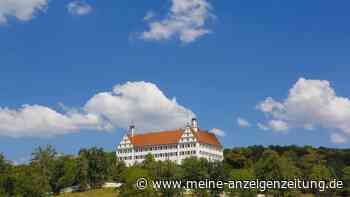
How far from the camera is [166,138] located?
15375cm

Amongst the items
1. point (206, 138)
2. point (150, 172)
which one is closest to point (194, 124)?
point (206, 138)

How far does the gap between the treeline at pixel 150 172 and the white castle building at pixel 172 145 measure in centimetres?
1023

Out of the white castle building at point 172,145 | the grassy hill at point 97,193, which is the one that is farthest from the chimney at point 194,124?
the grassy hill at point 97,193

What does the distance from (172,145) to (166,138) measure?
316 cm

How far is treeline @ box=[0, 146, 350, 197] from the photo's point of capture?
82.3 metres

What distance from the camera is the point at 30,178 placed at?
82875 mm

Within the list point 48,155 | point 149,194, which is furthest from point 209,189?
point 48,155

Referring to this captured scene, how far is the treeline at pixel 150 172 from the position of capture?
82312 mm

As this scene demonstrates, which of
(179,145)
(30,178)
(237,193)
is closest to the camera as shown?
(30,178)

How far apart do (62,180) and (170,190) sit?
106 ft

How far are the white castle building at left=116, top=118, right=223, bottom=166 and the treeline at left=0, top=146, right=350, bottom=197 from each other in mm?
10231

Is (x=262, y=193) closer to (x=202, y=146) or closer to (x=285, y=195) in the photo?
(x=285, y=195)

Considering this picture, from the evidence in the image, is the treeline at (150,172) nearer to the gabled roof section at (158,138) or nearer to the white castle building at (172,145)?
the white castle building at (172,145)

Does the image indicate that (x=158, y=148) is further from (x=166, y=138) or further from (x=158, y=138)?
(x=166, y=138)
